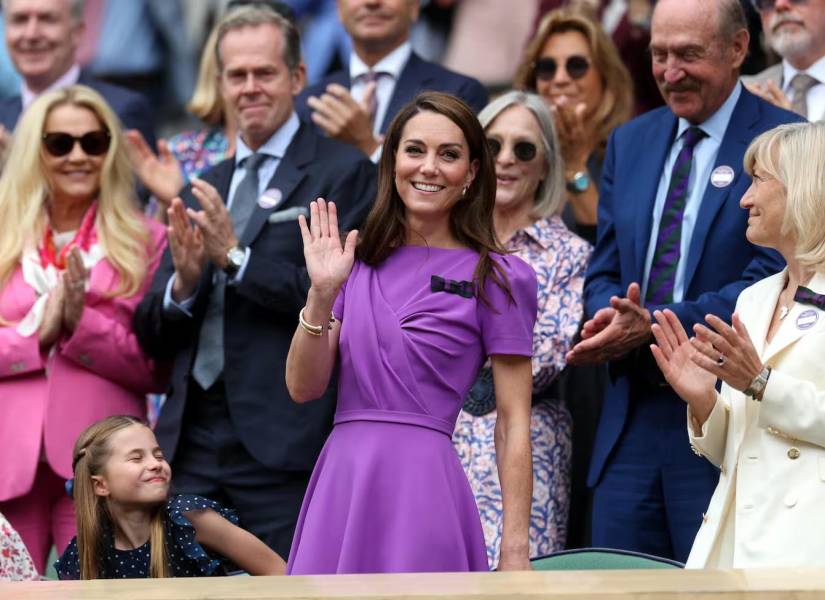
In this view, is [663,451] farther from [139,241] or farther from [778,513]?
[139,241]

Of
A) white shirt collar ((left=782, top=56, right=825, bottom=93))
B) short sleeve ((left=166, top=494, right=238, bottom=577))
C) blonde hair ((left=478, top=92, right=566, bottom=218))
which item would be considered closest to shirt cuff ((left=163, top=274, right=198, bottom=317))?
short sleeve ((left=166, top=494, right=238, bottom=577))

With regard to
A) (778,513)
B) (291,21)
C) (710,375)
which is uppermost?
(291,21)

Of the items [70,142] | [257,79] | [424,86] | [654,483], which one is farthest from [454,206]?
[70,142]

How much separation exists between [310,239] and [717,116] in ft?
5.89

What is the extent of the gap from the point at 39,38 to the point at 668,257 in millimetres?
3328

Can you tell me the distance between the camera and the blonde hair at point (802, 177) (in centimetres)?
449

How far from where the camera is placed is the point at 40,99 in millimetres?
6406

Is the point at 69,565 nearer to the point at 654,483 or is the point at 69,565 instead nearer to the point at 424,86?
the point at 654,483

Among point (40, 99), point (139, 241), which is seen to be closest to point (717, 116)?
point (139, 241)

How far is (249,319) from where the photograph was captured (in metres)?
5.69

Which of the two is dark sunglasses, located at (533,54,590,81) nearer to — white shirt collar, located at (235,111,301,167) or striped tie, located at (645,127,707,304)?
white shirt collar, located at (235,111,301,167)

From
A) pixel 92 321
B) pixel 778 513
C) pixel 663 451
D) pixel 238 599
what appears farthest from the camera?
pixel 92 321

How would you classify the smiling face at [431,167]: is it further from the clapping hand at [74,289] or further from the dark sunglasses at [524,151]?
the clapping hand at [74,289]

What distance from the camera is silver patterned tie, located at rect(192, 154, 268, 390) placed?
5.71m
